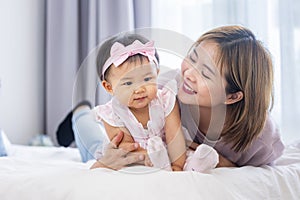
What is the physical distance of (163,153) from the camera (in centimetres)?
91

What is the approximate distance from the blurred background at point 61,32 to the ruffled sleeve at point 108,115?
1.32 m

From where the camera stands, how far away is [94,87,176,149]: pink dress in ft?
3.00

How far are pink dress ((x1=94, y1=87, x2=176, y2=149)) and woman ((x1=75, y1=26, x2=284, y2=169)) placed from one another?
33mm

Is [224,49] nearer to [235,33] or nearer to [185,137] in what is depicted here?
[235,33]

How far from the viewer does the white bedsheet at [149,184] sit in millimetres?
779

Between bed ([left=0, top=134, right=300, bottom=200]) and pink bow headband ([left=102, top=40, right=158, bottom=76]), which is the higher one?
pink bow headband ([left=102, top=40, right=158, bottom=76])

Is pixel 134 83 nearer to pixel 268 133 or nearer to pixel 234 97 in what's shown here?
pixel 234 97

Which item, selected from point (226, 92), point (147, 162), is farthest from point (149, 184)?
point (226, 92)

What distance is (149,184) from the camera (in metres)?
0.79

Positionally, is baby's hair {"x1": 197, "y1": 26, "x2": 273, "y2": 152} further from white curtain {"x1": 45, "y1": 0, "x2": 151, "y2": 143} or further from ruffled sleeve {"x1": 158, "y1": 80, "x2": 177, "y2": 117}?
white curtain {"x1": 45, "y1": 0, "x2": 151, "y2": 143}

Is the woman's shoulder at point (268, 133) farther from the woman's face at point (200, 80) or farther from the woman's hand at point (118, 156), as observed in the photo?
the woman's hand at point (118, 156)

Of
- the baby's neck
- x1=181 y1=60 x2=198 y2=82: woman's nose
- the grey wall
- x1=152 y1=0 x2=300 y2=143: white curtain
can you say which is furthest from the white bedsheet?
the grey wall

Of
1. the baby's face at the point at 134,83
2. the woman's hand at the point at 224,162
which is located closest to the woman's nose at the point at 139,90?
the baby's face at the point at 134,83

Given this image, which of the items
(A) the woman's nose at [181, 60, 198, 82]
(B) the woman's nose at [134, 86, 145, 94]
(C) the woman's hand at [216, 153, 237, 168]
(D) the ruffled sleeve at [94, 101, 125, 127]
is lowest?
(C) the woman's hand at [216, 153, 237, 168]
